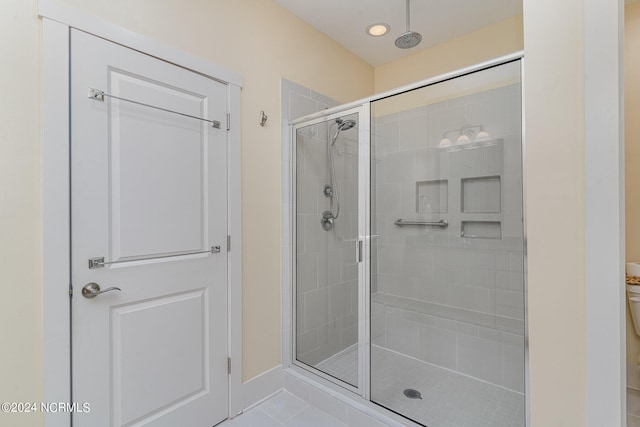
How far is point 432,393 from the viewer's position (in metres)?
1.86

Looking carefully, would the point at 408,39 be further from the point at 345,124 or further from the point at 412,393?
the point at 412,393

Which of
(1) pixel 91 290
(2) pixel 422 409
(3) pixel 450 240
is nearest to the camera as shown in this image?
(1) pixel 91 290

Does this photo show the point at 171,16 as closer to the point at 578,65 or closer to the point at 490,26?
the point at 578,65

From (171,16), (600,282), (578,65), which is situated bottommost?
(600,282)

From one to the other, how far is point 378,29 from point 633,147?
200 cm

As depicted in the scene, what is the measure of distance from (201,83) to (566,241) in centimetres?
182

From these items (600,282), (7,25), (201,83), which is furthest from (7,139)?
(600,282)

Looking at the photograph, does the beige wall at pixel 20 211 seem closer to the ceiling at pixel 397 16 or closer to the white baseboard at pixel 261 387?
the white baseboard at pixel 261 387

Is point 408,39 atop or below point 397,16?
below

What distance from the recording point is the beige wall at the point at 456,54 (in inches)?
89.8

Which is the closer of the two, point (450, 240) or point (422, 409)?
point (422, 409)

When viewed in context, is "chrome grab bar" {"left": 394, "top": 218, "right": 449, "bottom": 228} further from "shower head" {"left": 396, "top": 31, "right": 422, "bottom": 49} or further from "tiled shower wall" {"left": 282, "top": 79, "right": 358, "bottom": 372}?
"shower head" {"left": 396, "top": 31, "right": 422, "bottom": 49}

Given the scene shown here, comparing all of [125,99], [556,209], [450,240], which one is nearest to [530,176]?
[556,209]

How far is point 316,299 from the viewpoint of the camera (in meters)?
2.29
